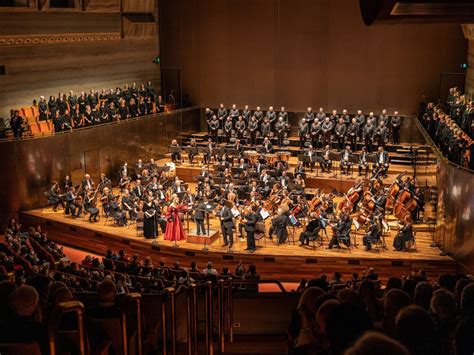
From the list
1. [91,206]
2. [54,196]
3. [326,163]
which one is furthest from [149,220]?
[326,163]

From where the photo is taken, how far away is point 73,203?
15.0 metres

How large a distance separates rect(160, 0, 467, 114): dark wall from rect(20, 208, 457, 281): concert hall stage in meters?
7.71

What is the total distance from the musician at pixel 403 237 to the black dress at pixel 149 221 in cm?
539

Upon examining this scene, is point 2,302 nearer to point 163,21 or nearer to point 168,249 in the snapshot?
point 168,249

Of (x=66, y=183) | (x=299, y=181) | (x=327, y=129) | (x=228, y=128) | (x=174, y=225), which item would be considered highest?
(x=327, y=129)

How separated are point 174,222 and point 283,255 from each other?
8.76 ft

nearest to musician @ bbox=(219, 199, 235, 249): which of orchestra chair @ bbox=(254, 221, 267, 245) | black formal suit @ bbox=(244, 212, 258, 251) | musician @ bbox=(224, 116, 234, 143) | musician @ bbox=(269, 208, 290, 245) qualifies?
black formal suit @ bbox=(244, 212, 258, 251)

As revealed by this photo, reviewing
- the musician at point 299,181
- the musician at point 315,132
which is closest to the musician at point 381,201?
the musician at point 299,181

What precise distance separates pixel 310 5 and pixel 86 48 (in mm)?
7899

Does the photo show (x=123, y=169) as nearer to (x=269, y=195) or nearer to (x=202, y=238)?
(x=269, y=195)

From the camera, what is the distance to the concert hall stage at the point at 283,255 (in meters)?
12.1

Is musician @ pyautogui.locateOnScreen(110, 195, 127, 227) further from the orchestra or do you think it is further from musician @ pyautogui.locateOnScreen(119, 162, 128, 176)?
musician @ pyautogui.locateOnScreen(119, 162, 128, 176)

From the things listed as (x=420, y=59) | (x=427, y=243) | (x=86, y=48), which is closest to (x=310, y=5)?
(x=420, y=59)

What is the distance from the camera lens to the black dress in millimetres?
13453
